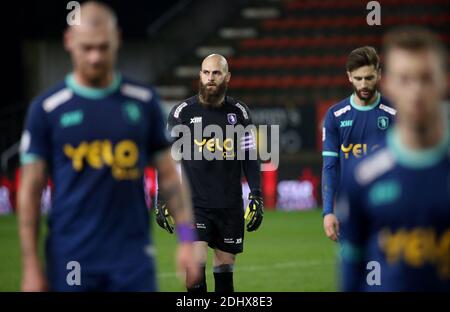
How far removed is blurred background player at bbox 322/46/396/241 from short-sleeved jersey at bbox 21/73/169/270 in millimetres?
3295

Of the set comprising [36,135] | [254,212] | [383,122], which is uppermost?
[383,122]

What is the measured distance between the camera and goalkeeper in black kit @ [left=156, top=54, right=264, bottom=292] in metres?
8.80

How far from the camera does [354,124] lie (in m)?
8.17

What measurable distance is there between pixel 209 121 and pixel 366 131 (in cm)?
143

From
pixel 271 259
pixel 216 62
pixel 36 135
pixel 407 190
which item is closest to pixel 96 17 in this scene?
pixel 36 135

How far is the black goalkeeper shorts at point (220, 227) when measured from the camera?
8.81 meters

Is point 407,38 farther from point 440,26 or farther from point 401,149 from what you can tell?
point 440,26

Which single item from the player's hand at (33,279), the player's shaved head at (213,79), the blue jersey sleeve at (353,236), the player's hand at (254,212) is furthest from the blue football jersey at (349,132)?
the blue jersey sleeve at (353,236)

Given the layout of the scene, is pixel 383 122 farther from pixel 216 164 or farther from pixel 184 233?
pixel 184 233

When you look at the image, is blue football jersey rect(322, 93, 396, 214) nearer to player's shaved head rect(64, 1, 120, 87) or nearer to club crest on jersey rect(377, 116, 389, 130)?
club crest on jersey rect(377, 116, 389, 130)

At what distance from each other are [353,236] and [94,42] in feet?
5.13

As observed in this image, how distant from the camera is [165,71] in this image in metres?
26.4

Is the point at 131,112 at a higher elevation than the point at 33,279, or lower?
higher

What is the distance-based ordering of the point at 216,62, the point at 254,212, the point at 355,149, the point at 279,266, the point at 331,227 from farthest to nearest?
the point at 279,266 → the point at 254,212 → the point at 216,62 → the point at 355,149 → the point at 331,227
